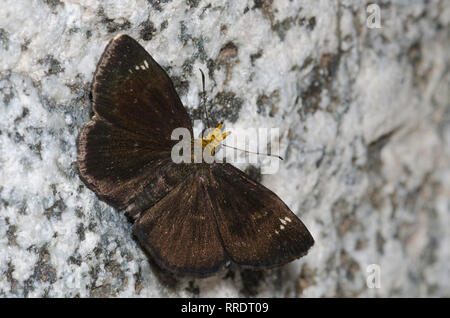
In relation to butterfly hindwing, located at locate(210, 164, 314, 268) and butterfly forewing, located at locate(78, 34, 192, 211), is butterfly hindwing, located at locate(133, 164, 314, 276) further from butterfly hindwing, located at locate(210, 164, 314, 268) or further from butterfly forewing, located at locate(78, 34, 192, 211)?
butterfly forewing, located at locate(78, 34, 192, 211)

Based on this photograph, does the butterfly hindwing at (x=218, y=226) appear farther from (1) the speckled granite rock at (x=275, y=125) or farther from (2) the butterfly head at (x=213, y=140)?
(1) the speckled granite rock at (x=275, y=125)

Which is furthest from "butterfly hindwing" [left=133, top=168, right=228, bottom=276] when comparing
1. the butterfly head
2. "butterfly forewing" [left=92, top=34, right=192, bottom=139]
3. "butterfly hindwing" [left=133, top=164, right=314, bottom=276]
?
"butterfly forewing" [left=92, top=34, right=192, bottom=139]

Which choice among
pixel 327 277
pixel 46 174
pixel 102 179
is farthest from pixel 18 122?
pixel 327 277

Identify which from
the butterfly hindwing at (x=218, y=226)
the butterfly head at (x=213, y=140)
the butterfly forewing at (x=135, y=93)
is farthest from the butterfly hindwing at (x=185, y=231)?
the butterfly forewing at (x=135, y=93)

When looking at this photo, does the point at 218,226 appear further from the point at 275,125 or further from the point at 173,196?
the point at 275,125

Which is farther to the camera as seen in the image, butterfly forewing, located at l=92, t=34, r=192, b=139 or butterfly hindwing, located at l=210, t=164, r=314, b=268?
butterfly hindwing, located at l=210, t=164, r=314, b=268

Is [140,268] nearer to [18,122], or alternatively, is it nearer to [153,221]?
[153,221]
